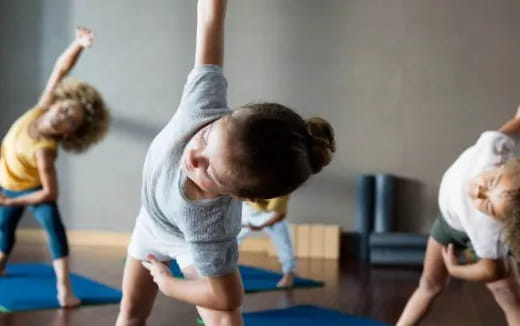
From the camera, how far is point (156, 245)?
5.13 feet

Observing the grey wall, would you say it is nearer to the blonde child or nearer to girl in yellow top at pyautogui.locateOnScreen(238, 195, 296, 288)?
girl in yellow top at pyautogui.locateOnScreen(238, 195, 296, 288)

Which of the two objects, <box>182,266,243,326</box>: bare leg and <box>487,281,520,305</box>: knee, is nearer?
<box>182,266,243,326</box>: bare leg

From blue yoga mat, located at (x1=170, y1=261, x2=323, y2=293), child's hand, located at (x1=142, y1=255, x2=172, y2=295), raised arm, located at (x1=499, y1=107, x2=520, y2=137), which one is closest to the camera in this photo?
child's hand, located at (x1=142, y1=255, x2=172, y2=295)

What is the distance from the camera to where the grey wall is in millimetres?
4332

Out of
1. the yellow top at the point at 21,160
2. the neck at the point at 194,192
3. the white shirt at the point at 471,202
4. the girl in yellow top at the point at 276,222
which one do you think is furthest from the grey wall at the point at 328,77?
the neck at the point at 194,192

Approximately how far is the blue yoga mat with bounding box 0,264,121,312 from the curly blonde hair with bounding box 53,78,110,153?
61 centimetres

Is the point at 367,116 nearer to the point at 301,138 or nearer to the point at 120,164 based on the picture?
the point at 120,164

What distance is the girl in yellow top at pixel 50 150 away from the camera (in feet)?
8.53

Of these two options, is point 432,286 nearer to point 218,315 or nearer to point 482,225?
point 482,225

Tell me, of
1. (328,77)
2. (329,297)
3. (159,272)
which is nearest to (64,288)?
(329,297)

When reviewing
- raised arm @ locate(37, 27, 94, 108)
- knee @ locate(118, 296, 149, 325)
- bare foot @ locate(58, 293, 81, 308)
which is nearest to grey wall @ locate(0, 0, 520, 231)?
raised arm @ locate(37, 27, 94, 108)

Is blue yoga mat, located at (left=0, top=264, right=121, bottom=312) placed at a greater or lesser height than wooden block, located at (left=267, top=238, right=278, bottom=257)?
greater

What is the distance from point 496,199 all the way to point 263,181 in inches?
31.1

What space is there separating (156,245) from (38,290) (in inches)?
59.3
